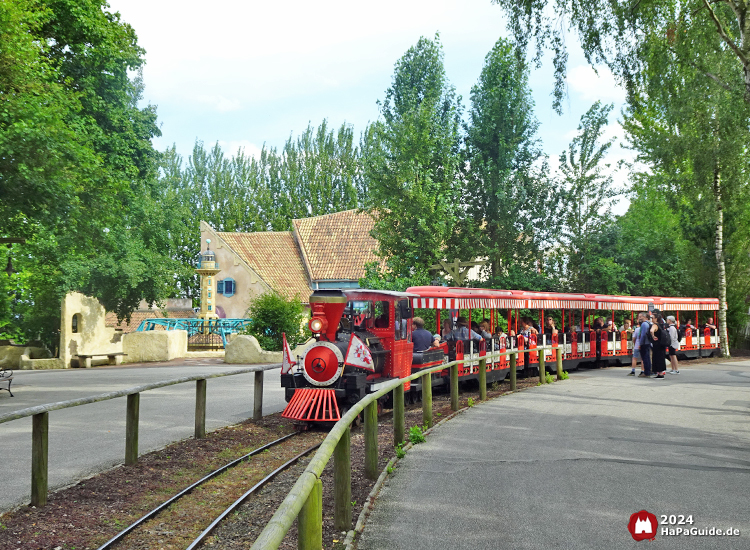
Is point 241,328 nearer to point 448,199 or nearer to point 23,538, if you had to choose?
point 448,199

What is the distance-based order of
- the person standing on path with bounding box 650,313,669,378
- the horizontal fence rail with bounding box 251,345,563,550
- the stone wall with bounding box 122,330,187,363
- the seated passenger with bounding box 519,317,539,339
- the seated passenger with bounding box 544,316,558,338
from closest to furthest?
the horizontal fence rail with bounding box 251,345,563,550, the person standing on path with bounding box 650,313,669,378, the seated passenger with bounding box 519,317,539,339, the seated passenger with bounding box 544,316,558,338, the stone wall with bounding box 122,330,187,363

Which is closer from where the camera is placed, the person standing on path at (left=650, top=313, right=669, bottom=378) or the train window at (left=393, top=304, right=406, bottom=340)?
the train window at (left=393, top=304, right=406, bottom=340)

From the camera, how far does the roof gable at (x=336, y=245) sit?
4775cm

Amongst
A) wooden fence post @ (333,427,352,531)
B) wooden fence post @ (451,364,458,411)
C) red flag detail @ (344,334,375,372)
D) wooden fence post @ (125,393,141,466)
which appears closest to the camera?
wooden fence post @ (333,427,352,531)

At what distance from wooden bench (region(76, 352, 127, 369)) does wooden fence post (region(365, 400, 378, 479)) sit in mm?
24136

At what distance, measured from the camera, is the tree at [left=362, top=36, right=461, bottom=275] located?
110 feet

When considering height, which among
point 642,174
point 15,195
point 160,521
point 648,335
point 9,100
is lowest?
point 160,521

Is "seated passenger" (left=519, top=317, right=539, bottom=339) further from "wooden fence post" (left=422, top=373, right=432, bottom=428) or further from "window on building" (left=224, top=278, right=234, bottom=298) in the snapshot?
"window on building" (left=224, top=278, right=234, bottom=298)

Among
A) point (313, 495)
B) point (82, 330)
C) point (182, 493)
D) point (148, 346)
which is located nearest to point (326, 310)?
point (182, 493)

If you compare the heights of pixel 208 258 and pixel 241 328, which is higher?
pixel 208 258

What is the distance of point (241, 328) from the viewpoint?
121 ft

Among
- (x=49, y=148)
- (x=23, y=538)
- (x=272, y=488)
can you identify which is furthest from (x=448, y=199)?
(x=23, y=538)

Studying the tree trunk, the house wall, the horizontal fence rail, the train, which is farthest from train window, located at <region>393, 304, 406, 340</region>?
the house wall

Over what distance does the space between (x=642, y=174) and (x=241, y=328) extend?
88.5ft
